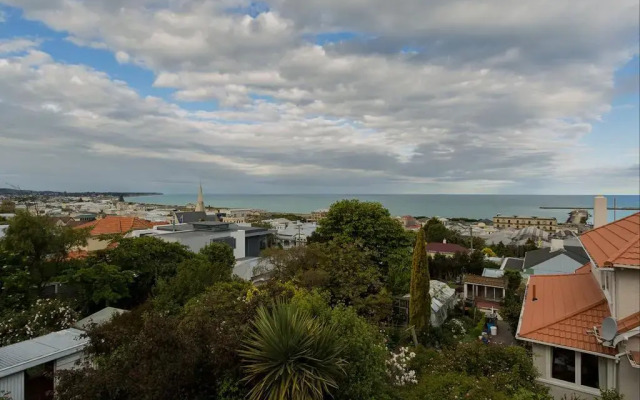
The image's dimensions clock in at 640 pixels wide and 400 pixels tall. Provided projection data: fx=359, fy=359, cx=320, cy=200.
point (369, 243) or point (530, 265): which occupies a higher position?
point (369, 243)

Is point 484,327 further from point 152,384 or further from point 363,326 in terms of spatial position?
point 152,384

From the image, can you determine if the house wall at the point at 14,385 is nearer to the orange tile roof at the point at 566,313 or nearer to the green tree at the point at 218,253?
the orange tile roof at the point at 566,313

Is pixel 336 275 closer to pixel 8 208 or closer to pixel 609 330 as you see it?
pixel 609 330

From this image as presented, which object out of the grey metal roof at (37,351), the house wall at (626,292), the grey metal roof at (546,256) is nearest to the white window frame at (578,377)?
the house wall at (626,292)

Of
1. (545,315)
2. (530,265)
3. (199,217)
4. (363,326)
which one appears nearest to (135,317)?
(363,326)

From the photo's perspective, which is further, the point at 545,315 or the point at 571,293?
the point at 571,293

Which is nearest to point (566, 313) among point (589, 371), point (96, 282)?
point (589, 371)

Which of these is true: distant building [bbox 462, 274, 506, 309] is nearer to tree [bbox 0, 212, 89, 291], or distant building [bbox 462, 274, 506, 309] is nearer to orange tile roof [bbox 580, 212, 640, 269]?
orange tile roof [bbox 580, 212, 640, 269]

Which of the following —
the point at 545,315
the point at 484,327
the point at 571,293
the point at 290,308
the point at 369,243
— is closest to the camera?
the point at 290,308
